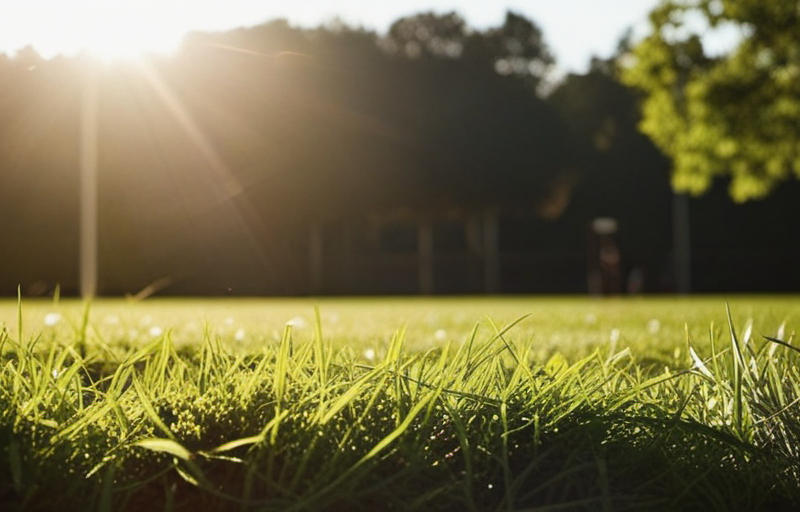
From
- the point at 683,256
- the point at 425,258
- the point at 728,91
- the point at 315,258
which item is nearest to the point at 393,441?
the point at 728,91

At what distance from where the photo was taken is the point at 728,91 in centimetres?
2567

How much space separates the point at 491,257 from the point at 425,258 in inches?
123

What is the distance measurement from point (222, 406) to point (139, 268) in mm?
36559

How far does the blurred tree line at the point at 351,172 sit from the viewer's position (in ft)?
125

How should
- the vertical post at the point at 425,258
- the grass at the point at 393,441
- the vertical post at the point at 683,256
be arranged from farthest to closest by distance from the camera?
1. the vertical post at the point at 425,258
2. the vertical post at the point at 683,256
3. the grass at the point at 393,441

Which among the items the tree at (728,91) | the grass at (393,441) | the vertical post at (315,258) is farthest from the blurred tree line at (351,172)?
the grass at (393,441)

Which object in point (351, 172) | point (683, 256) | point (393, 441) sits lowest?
point (683, 256)

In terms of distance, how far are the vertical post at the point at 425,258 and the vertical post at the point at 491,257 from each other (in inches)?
101

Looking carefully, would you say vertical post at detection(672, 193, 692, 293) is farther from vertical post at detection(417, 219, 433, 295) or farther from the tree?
the tree

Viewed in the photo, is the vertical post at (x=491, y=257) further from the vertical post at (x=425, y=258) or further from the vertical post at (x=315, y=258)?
the vertical post at (x=315, y=258)

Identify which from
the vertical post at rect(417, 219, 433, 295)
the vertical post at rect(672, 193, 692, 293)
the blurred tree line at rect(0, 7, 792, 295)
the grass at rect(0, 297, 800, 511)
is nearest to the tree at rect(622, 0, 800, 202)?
the blurred tree line at rect(0, 7, 792, 295)

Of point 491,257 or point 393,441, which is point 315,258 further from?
point 393,441

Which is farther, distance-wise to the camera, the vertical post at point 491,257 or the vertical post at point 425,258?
the vertical post at point 491,257

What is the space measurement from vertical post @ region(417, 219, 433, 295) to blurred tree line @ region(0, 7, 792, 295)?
17cm
